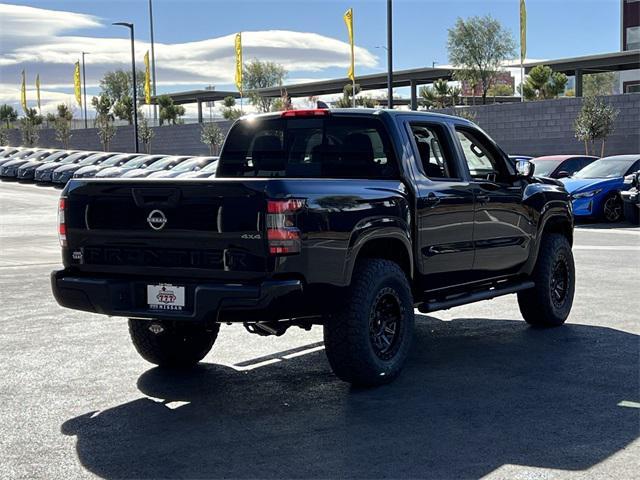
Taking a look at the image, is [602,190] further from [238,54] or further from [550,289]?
[238,54]

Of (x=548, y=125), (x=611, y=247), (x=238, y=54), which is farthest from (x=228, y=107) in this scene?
(x=611, y=247)

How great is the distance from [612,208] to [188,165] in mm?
17396

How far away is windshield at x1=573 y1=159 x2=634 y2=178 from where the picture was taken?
20797 millimetres

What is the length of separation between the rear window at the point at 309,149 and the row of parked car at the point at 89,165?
69.3ft

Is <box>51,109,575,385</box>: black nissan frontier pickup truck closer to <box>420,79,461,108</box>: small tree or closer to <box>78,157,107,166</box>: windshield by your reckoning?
<box>78,157,107,166</box>: windshield

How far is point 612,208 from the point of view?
20.4 m

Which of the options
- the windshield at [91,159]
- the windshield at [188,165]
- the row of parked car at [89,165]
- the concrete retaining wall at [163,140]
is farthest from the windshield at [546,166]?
the concrete retaining wall at [163,140]

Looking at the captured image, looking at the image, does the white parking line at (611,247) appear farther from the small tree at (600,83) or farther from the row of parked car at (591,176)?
the small tree at (600,83)

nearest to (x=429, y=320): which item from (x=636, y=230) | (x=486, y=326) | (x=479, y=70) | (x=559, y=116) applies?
(x=486, y=326)

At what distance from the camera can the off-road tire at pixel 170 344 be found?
7.11 m

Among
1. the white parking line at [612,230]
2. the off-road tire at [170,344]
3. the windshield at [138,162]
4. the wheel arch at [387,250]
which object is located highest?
the windshield at [138,162]

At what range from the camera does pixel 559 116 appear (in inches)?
1715

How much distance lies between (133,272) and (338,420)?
1.66 meters

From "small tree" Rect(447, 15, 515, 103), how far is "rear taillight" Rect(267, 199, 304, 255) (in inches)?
2978
